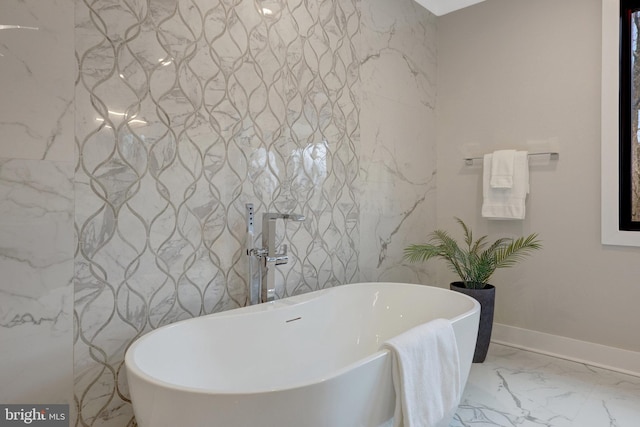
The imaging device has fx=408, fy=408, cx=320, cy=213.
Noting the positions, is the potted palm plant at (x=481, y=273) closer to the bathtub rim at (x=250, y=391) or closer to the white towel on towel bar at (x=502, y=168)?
the white towel on towel bar at (x=502, y=168)

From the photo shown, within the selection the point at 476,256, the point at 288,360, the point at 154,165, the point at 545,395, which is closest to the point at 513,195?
the point at 476,256

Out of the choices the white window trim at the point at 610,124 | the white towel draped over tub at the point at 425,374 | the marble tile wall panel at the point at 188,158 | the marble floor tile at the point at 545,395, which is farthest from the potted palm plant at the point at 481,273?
the white towel draped over tub at the point at 425,374

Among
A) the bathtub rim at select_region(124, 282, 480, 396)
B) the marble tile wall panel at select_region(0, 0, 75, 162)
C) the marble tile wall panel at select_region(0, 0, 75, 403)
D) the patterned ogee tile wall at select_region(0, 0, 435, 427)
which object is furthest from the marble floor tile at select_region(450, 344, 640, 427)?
the marble tile wall panel at select_region(0, 0, 75, 162)

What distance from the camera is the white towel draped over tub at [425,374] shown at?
1.29 metres

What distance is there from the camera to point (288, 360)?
1.79 m

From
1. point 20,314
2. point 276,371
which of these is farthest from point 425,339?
point 20,314

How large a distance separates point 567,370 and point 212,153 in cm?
235

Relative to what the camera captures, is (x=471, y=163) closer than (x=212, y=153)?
No

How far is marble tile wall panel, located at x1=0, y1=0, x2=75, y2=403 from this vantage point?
1276mm

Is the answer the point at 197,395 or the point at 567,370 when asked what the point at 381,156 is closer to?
the point at 567,370

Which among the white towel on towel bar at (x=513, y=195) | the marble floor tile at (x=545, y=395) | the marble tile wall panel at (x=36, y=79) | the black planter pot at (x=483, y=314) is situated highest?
the marble tile wall panel at (x=36, y=79)

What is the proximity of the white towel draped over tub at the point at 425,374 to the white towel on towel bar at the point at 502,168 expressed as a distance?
1.48 m

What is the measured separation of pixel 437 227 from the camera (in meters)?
3.22

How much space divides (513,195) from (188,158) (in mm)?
2093
